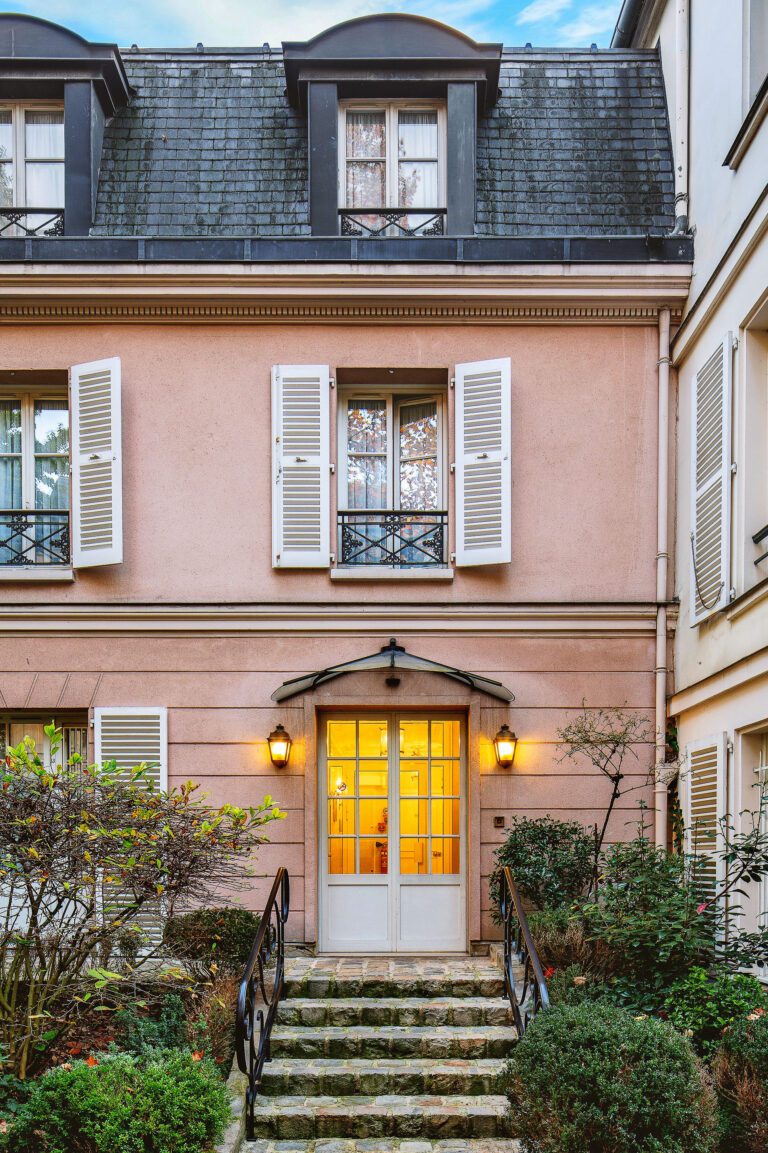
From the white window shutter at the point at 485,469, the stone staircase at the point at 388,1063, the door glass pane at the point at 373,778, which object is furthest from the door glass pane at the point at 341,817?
the white window shutter at the point at 485,469

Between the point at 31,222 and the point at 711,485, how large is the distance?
6.17 metres

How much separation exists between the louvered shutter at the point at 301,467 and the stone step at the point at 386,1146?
435 cm

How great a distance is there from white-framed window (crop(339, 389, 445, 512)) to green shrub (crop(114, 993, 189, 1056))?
428 centimetres

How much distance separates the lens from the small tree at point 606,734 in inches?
341

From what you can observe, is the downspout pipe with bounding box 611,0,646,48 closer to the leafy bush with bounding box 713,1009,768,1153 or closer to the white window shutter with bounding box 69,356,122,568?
the white window shutter with bounding box 69,356,122,568

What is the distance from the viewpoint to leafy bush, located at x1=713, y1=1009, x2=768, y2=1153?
5508 mm

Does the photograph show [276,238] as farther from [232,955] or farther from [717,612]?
[232,955]

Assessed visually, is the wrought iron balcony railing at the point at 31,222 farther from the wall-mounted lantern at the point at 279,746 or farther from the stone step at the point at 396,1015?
the stone step at the point at 396,1015

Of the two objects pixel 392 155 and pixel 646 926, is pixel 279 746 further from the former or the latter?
pixel 392 155

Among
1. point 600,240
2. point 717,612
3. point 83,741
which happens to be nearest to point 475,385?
point 600,240

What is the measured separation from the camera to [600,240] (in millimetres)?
9031

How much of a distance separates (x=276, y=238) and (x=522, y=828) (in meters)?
5.21

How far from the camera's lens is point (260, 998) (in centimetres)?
760

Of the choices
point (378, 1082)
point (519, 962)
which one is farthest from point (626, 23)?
Result: point (378, 1082)
